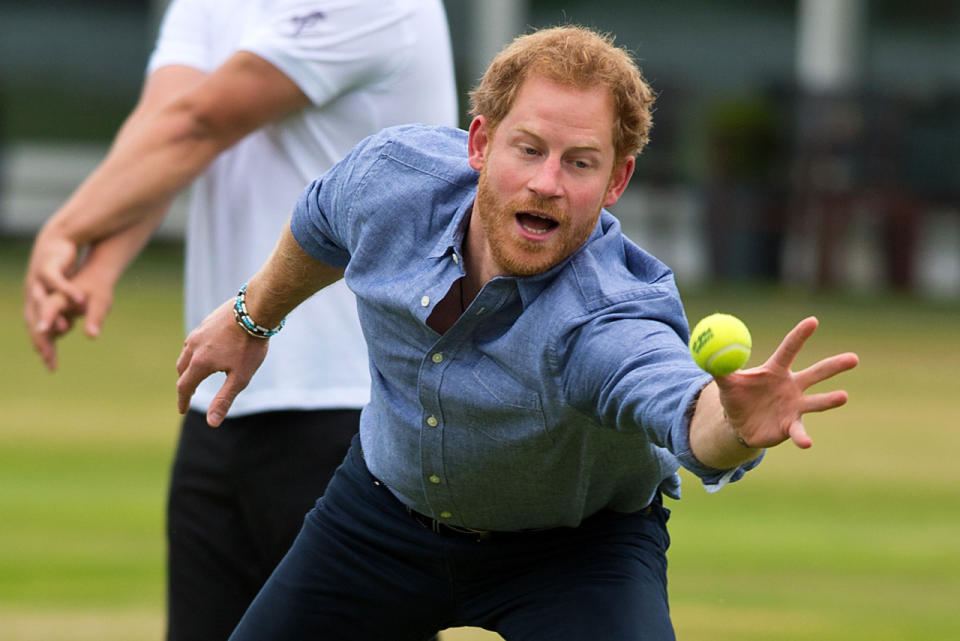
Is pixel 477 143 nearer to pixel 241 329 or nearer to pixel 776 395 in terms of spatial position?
pixel 241 329

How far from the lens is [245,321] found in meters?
4.35

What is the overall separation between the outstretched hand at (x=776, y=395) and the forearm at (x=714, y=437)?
0.07ft

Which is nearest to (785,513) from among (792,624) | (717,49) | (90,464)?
(792,624)

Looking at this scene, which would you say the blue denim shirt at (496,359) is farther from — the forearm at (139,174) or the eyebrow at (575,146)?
the forearm at (139,174)

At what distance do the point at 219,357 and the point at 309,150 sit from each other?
79cm

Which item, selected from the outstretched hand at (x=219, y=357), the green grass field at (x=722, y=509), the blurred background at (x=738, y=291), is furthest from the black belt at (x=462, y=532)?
the blurred background at (x=738, y=291)

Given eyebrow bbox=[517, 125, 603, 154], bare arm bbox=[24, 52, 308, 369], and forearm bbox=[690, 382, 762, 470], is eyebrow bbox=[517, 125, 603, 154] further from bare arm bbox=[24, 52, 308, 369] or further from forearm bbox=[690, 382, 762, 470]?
bare arm bbox=[24, 52, 308, 369]

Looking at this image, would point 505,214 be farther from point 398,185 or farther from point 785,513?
point 785,513

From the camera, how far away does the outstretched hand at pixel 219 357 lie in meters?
Result: 4.34

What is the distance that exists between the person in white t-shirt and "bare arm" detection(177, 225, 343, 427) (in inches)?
16.4

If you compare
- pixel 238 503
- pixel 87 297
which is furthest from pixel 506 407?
pixel 87 297

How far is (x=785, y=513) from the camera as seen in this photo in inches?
409

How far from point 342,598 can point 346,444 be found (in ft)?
2.56

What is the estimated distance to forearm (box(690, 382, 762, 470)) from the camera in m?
3.16
